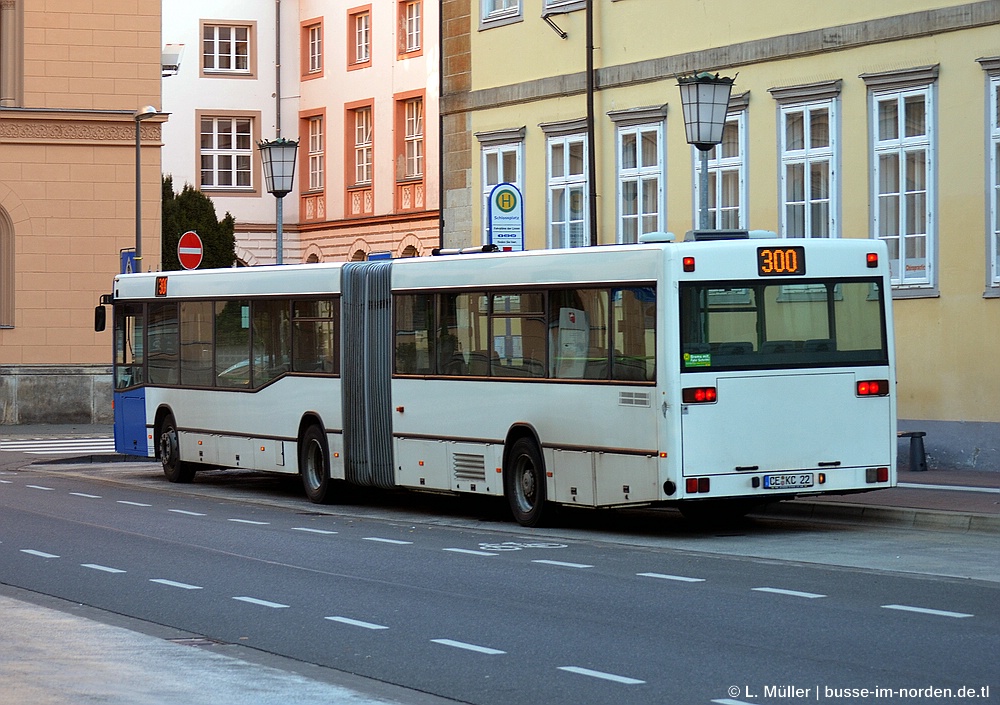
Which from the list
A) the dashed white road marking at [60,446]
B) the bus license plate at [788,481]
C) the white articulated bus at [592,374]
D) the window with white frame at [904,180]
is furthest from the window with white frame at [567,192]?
the bus license plate at [788,481]

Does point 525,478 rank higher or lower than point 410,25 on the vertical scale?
lower

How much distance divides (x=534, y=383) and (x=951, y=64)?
8090mm

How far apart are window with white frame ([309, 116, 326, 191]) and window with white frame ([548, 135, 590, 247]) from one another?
3288cm

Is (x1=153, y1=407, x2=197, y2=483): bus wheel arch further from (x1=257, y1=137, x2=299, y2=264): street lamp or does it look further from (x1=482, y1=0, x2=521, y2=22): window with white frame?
(x1=482, y1=0, x2=521, y2=22): window with white frame

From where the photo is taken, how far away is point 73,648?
A: 10273mm

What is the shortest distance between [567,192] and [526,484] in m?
12.5

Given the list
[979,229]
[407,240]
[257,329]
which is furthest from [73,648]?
[407,240]

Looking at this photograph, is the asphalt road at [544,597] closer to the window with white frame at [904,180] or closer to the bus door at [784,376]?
the bus door at [784,376]

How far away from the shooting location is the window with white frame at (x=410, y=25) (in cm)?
5800

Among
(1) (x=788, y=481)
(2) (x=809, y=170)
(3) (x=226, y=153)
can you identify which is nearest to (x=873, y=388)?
(1) (x=788, y=481)

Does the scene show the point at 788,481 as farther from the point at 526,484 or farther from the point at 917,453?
the point at 917,453

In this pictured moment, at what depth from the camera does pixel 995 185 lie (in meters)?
22.3

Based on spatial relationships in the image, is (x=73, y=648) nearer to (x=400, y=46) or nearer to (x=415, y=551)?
(x=415, y=551)

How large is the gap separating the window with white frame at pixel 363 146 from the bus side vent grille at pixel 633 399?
44016 mm
